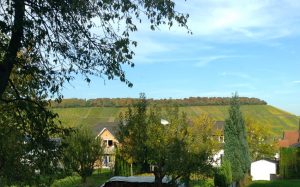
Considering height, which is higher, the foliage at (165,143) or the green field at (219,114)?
the green field at (219,114)

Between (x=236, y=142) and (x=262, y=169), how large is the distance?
12.6m

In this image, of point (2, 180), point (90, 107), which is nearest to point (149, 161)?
point (2, 180)

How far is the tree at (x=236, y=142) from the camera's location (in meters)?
50.8

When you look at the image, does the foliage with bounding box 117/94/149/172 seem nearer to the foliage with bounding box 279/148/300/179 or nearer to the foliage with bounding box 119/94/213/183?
the foliage with bounding box 119/94/213/183

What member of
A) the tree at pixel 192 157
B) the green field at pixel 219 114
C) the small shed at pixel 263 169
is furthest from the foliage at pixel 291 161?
the green field at pixel 219 114

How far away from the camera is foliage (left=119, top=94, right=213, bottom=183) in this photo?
24.8 meters

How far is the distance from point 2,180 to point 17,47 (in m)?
5.79

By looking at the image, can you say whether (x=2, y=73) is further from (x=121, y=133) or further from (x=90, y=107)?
(x=90, y=107)

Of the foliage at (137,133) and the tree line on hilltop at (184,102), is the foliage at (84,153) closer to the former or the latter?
the foliage at (137,133)

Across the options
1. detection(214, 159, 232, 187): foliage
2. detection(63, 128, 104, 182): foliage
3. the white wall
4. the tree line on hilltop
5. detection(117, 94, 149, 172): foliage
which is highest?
the tree line on hilltop

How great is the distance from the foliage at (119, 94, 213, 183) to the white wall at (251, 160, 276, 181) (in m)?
36.3

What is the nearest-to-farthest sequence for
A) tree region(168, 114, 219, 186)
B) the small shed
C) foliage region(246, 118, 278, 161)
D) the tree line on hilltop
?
tree region(168, 114, 219, 186) → the small shed → foliage region(246, 118, 278, 161) → the tree line on hilltop

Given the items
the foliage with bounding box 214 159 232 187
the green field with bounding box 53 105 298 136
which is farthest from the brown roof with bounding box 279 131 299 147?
the foliage with bounding box 214 159 232 187

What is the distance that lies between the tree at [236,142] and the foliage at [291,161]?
5.10m
